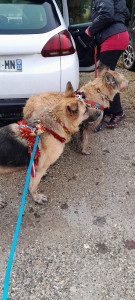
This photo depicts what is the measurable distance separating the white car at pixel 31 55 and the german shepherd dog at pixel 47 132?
64cm

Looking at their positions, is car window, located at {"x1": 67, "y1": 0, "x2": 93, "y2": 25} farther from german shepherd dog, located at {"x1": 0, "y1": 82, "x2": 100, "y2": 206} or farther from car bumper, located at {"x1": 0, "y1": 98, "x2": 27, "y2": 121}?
german shepherd dog, located at {"x1": 0, "y1": 82, "x2": 100, "y2": 206}

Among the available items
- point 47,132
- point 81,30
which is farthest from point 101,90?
point 81,30

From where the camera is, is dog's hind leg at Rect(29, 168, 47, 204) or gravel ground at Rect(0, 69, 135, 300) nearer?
gravel ground at Rect(0, 69, 135, 300)

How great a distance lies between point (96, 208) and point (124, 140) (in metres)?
2.00

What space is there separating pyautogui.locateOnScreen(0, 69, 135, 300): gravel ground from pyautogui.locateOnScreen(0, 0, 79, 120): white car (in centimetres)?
125

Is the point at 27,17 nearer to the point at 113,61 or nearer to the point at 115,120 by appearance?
the point at 113,61

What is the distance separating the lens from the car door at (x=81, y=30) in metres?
5.29

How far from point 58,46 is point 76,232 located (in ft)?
8.33

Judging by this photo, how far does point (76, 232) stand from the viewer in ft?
9.70

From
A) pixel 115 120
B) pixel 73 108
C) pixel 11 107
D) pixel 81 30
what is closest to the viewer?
pixel 73 108

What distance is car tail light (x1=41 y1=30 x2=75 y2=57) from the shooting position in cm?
346

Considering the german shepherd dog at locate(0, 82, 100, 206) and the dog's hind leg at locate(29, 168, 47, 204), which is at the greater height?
the german shepherd dog at locate(0, 82, 100, 206)

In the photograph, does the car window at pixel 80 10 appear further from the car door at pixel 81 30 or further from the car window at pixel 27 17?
the car window at pixel 27 17

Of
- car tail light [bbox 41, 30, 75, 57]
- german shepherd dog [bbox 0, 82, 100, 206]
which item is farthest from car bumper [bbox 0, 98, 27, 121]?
car tail light [bbox 41, 30, 75, 57]
